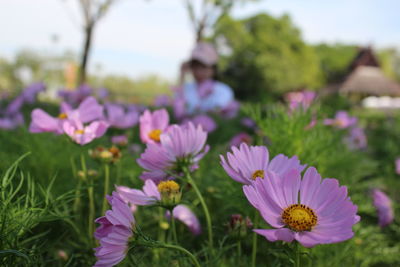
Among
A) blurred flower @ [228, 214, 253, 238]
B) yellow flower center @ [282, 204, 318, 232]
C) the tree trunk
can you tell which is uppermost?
yellow flower center @ [282, 204, 318, 232]

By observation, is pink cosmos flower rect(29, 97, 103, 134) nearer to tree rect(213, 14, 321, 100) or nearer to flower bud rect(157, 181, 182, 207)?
flower bud rect(157, 181, 182, 207)

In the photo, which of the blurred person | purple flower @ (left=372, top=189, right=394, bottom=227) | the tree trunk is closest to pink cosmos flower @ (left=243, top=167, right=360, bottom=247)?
purple flower @ (left=372, top=189, right=394, bottom=227)

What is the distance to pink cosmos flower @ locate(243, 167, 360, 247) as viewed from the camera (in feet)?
1.29

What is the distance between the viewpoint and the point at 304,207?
0.45 meters

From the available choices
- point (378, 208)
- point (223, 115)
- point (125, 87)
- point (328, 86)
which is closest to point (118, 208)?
point (378, 208)

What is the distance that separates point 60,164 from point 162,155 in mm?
523

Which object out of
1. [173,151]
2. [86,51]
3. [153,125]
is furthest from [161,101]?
[86,51]

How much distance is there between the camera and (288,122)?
0.92m

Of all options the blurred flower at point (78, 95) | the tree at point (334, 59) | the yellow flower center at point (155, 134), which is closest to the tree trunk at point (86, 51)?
the blurred flower at point (78, 95)

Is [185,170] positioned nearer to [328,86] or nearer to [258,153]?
[258,153]

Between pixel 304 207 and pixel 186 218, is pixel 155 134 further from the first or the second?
pixel 304 207

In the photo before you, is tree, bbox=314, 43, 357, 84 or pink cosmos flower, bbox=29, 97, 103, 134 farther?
tree, bbox=314, 43, 357, 84

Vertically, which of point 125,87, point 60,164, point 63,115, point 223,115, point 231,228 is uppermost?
point 63,115

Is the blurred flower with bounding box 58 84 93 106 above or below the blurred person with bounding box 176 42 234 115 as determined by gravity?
above
